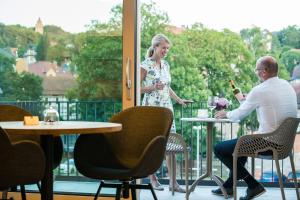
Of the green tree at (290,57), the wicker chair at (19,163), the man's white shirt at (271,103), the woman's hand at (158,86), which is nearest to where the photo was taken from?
the wicker chair at (19,163)

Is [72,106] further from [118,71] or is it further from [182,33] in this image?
[182,33]

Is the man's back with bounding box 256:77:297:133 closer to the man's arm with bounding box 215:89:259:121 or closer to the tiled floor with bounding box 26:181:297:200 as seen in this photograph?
the man's arm with bounding box 215:89:259:121

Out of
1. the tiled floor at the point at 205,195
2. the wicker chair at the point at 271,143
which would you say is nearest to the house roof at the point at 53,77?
the tiled floor at the point at 205,195

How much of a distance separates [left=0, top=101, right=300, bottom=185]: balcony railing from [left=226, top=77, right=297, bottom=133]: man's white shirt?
2.97ft

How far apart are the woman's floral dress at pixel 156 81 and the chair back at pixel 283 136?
130 centimetres

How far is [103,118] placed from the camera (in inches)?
197

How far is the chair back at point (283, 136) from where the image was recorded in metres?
4.77

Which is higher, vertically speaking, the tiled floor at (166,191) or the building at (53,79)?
the building at (53,79)

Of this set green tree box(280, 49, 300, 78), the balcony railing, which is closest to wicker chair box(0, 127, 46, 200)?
the balcony railing

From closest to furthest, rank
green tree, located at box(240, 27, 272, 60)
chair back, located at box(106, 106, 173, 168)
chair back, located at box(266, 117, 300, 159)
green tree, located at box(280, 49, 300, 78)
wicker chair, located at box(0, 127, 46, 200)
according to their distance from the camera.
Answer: wicker chair, located at box(0, 127, 46, 200) < chair back, located at box(106, 106, 173, 168) < chair back, located at box(266, 117, 300, 159) < green tree, located at box(280, 49, 300, 78) < green tree, located at box(240, 27, 272, 60)

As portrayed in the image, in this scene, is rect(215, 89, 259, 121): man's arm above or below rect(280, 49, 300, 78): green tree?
below

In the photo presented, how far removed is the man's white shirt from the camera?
4.88 m

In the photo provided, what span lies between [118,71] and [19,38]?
1031 millimetres

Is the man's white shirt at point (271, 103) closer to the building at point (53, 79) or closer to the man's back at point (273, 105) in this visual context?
the man's back at point (273, 105)
